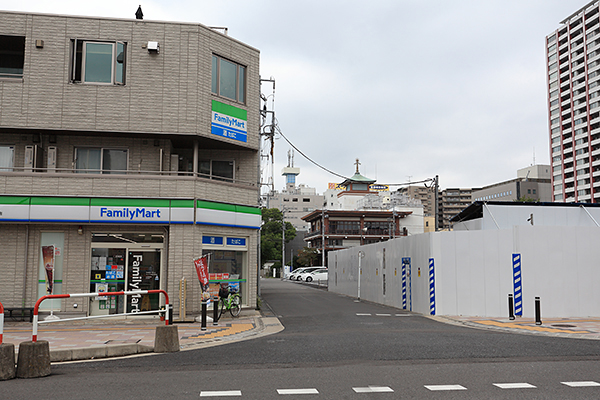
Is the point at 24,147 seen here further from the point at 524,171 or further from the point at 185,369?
the point at 524,171

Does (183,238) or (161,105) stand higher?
(161,105)

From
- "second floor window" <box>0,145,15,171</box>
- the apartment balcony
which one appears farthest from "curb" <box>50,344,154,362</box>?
"second floor window" <box>0,145,15,171</box>

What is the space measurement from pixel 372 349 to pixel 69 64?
1395 centimetres

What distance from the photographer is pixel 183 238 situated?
1712cm

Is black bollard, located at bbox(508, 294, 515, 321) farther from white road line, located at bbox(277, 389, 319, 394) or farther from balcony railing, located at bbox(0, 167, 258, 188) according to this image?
white road line, located at bbox(277, 389, 319, 394)

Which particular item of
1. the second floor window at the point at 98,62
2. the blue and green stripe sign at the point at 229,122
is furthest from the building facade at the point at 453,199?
the second floor window at the point at 98,62

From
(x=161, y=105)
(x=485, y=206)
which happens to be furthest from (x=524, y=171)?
(x=161, y=105)

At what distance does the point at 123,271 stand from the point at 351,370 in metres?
10.6

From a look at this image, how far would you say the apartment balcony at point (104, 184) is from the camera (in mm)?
16828

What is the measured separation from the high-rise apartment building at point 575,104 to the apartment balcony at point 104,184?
93552 mm

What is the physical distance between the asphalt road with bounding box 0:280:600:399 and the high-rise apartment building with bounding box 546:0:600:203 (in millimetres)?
94741

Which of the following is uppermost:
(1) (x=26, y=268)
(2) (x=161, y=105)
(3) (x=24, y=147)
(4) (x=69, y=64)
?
(4) (x=69, y=64)

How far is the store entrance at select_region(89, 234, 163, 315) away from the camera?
16.9 m

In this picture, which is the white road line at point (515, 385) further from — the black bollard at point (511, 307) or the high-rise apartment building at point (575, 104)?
the high-rise apartment building at point (575, 104)
